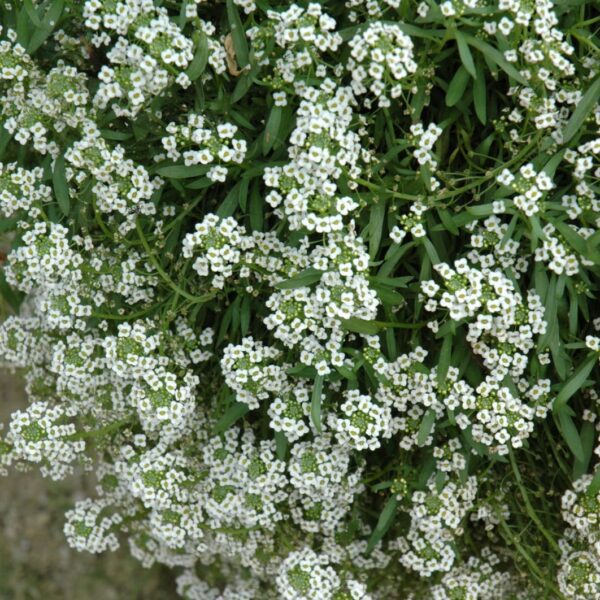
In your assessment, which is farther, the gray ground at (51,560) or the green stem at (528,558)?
the gray ground at (51,560)

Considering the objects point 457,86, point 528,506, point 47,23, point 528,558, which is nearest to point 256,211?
point 457,86

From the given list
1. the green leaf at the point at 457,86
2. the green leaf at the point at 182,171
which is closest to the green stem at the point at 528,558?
the green leaf at the point at 457,86

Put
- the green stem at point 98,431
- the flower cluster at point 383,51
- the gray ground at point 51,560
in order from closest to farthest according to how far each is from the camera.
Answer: the flower cluster at point 383,51, the green stem at point 98,431, the gray ground at point 51,560

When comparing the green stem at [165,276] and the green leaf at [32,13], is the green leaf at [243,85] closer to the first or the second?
the green stem at [165,276]

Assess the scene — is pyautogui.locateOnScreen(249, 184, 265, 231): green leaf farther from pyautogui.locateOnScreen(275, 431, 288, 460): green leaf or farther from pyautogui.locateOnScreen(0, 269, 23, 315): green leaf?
pyautogui.locateOnScreen(0, 269, 23, 315): green leaf

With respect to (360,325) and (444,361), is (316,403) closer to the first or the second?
(360,325)

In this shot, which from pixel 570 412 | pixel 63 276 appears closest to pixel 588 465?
pixel 570 412
